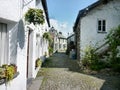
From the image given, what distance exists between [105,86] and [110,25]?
31.8 feet

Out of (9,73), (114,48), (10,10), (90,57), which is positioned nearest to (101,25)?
(114,48)

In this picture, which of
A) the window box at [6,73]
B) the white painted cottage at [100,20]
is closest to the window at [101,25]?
the white painted cottage at [100,20]

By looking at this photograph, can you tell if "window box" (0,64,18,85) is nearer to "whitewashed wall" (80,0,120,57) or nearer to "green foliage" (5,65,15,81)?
"green foliage" (5,65,15,81)

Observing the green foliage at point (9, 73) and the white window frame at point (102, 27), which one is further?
the white window frame at point (102, 27)

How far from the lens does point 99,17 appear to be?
1900cm

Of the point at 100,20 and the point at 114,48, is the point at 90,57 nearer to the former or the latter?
the point at 114,48

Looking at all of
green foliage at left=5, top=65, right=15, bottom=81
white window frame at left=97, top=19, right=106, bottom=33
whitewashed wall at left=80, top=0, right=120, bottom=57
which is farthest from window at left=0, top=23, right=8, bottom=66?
white window frame at left=97, top=19, right=106, bottom=33

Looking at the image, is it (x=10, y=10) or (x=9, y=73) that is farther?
(x=10, y=10)

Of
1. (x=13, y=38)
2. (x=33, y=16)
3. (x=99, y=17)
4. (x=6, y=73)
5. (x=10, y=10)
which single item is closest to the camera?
(x=6, y=73)

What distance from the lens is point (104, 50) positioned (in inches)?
731

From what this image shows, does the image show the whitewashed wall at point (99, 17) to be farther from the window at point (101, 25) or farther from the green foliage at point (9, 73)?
the green foliage at point (9, 73)

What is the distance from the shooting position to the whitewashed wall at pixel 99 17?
19.0 meters

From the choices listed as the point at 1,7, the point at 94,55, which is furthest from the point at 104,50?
the point at 1,7

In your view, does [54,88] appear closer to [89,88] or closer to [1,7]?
[89,88]
